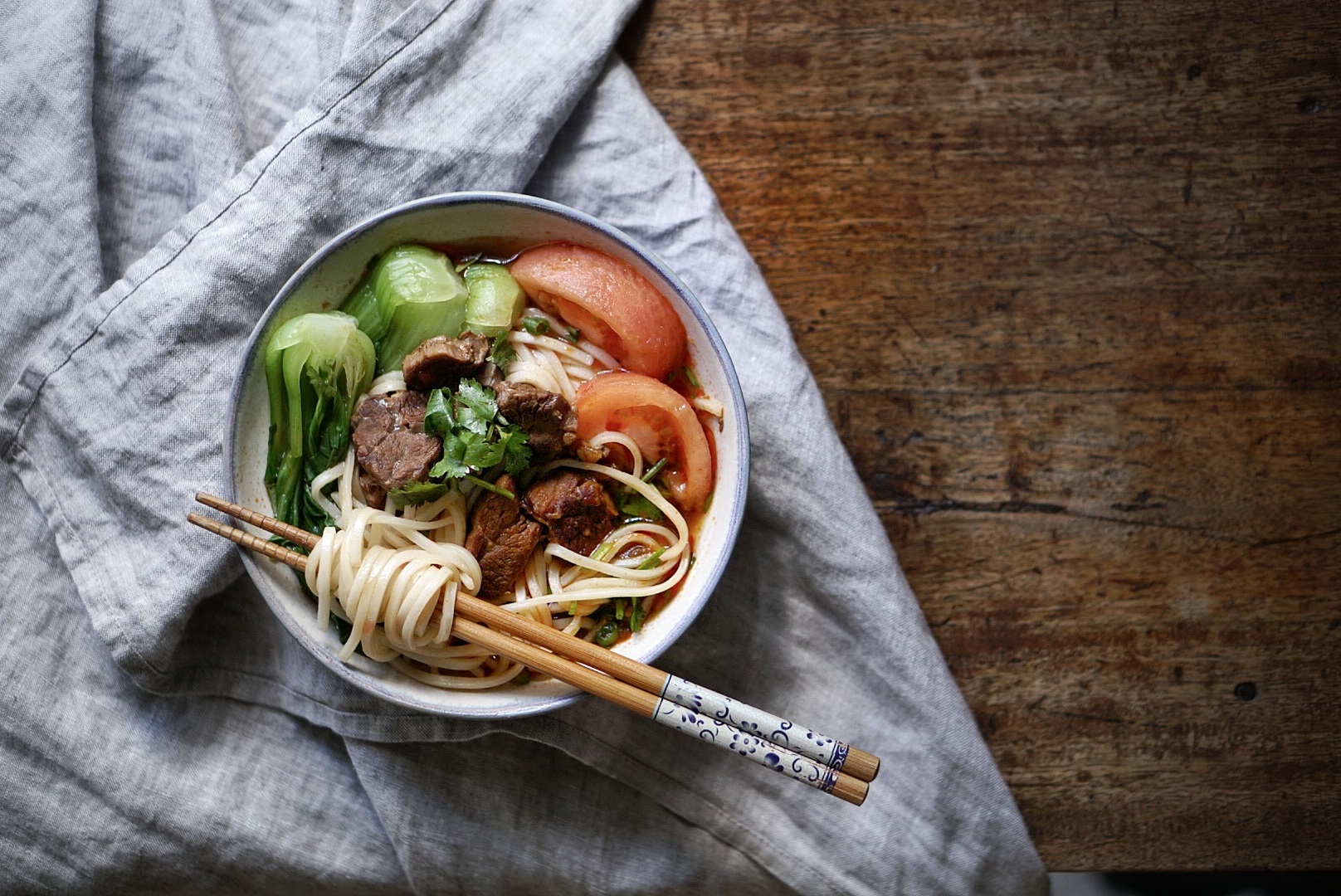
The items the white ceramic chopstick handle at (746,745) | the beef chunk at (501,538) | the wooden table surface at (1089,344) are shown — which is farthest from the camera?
the wooden table surface at (1089,344)

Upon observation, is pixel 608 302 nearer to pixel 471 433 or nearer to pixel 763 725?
pixel 471 433

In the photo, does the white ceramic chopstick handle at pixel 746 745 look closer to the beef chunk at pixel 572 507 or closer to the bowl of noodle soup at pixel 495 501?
the bowl of noodle soup at pixel 495 501

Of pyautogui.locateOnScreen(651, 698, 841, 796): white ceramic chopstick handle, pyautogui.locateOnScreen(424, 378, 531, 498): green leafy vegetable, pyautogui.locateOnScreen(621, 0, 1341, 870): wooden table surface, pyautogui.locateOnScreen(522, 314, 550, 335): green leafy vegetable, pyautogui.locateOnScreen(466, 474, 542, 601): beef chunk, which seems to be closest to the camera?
pyautogui.locateOnScreen(651, 698, 841, 796): white ceramic chopstick handle

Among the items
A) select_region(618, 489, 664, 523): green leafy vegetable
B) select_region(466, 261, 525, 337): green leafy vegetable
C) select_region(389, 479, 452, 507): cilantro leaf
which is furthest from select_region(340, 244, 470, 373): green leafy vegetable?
select_region(618, 489, 664, 523): green leafy vegetable

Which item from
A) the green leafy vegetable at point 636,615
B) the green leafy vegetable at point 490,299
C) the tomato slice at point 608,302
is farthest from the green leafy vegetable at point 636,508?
the green leafy vegetable at point 490,299

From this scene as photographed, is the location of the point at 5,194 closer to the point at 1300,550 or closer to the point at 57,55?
the point at 57,55

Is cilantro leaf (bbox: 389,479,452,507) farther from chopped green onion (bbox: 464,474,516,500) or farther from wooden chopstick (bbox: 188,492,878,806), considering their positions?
wooden chopstick (bbox: 188,492,878,806)
